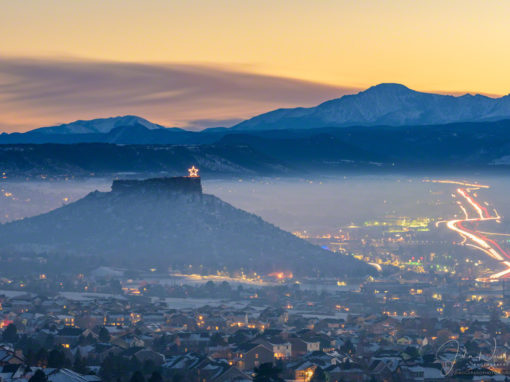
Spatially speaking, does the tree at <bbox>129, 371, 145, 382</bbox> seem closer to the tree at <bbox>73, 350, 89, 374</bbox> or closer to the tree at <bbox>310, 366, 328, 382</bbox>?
the tree at <bbox>73, 350, 89, 374</bbox>

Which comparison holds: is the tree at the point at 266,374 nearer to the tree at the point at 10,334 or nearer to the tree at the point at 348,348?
the tree at the point at 348,348

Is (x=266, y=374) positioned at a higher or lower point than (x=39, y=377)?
lower

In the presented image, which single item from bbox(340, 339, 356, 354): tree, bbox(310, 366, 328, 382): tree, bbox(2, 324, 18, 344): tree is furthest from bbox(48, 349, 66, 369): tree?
bbox(340, 339, 356, 354): tree

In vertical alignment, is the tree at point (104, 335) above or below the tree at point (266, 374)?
below

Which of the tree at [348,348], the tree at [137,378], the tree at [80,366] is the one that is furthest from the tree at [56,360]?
the tree at [348,348]

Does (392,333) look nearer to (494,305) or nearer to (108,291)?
(494,305)

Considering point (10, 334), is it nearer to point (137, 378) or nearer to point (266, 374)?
point (137, 378)

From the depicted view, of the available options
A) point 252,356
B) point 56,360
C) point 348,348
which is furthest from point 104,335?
point 56,360
